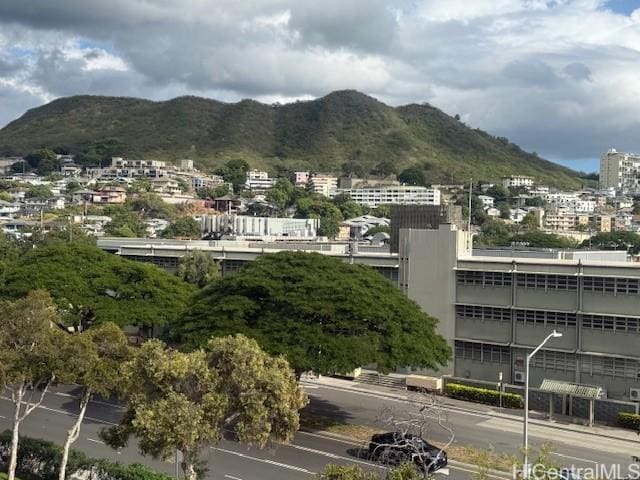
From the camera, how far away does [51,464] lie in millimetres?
27141

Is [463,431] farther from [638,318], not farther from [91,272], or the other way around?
[91,272]

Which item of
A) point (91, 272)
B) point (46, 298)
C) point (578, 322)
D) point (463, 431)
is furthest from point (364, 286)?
point (91, 272)

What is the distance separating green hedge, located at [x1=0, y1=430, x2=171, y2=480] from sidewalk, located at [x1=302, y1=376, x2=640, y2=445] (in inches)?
610

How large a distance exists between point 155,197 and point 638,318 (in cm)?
15458

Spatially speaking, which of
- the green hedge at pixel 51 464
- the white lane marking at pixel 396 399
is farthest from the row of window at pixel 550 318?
the green hedge at pixel 51 464

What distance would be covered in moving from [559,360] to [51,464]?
28631mm

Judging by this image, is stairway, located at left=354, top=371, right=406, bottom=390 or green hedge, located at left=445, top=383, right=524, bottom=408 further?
stairway, located at left=354, top=371, right=406, bottom=390

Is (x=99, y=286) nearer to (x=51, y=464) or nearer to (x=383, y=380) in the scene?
(x=383, y=380)

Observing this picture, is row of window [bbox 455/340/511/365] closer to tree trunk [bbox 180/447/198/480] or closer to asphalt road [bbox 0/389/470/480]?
asphalt road [bbox 0/389/470/480]

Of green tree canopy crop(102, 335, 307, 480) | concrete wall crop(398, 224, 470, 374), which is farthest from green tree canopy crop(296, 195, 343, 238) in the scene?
green tree canopy crop(102, 335, 307, 480)

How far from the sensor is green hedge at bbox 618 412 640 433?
3944 cm

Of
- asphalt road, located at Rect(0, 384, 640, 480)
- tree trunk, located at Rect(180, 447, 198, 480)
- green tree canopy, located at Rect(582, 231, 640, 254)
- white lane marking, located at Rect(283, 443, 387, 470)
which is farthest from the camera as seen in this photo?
green tree canopy, located at Rect(582, 231, 640, 254)

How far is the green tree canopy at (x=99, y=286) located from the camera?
49281 mm

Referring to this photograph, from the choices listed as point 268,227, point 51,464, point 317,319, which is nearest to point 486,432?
point 317,319
